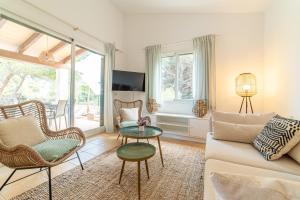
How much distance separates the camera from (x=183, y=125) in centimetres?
370

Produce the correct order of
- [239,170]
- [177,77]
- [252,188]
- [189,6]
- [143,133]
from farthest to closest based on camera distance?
[177,77], [189,6], [143,133], [239,170], [252,188]

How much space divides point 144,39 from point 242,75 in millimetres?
2671

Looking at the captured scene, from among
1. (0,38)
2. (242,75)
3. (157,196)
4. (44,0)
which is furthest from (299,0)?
(0,38)

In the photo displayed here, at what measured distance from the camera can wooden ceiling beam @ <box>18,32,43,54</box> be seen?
2805mm

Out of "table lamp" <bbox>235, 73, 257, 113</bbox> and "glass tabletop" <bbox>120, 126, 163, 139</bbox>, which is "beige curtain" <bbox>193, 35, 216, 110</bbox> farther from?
"glass tabletop" <bbox>120, 126, 163, 139</bbox>

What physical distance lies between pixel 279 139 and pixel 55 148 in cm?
221

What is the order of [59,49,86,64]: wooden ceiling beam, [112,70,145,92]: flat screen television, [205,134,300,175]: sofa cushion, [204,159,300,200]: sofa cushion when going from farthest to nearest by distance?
[112,70,145,92]: flat screen television → [59,49,86,64]: wooden ceiling beam → [205,134,300,175]: sofa cushion → [204,159,300,200]: sofa cushion

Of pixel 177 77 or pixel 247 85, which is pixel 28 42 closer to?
pixel 177 77

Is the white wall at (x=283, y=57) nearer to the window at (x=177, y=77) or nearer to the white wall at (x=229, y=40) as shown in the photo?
the white wall at (x=229, y=40)

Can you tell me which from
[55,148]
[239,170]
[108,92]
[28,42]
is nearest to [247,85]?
[239,170]

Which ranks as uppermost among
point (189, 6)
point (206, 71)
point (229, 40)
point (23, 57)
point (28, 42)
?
point (189, 6)

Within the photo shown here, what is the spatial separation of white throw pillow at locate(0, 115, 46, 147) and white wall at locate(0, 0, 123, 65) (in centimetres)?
155

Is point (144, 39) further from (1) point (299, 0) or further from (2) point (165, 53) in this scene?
(1) point (299, 0)

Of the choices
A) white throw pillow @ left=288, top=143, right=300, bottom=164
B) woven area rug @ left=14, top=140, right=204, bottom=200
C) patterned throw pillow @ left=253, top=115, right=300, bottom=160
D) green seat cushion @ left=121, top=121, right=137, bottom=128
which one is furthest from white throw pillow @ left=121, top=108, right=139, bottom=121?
white throw pillow @ left=288, top=143, right=300, bottom=164
